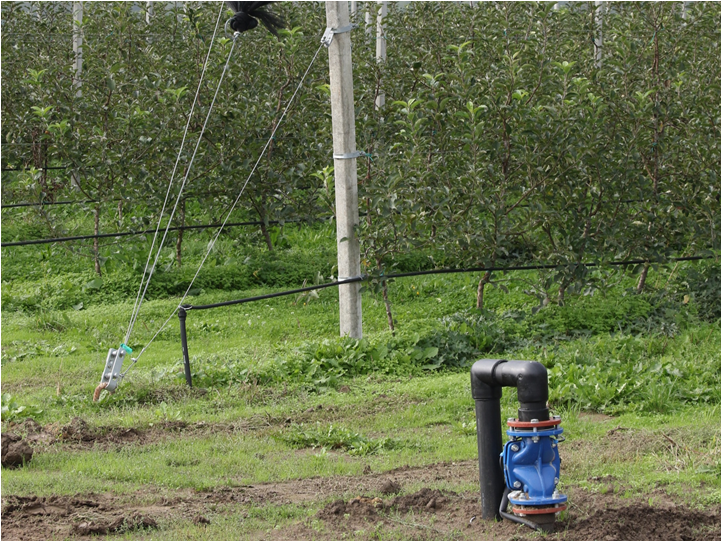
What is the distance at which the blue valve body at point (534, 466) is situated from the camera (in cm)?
357

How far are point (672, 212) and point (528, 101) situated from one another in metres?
1.90

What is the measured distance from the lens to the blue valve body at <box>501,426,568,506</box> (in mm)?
3572

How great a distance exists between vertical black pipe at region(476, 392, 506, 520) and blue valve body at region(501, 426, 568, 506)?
0.18m

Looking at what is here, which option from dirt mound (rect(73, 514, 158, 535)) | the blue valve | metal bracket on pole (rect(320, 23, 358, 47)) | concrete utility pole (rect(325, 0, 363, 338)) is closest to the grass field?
dirt mound (rect(73, 514, 158, 535))

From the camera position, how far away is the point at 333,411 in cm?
627

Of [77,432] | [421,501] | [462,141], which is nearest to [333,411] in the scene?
[77,432]

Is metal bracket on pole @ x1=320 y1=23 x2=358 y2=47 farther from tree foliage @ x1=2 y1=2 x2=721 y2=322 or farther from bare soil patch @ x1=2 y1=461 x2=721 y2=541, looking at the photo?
bare soil patch @ x1=2 y1=461 x2=721 y2=541

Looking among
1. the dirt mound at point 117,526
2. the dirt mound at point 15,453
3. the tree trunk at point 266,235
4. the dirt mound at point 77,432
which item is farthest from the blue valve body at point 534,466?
the tree trunk at point 266,235

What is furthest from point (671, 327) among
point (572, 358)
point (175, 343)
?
point (175, 343)

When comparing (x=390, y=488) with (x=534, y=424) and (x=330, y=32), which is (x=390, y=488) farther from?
(x=330, y=32)

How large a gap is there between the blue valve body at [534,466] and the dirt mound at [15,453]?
120 inches

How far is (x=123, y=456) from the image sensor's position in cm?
Result: 523

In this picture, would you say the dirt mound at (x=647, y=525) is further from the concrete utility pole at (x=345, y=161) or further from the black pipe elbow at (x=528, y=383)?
the concrete utility pole at (x=345, y=161)

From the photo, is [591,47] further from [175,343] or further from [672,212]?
[175,343]
